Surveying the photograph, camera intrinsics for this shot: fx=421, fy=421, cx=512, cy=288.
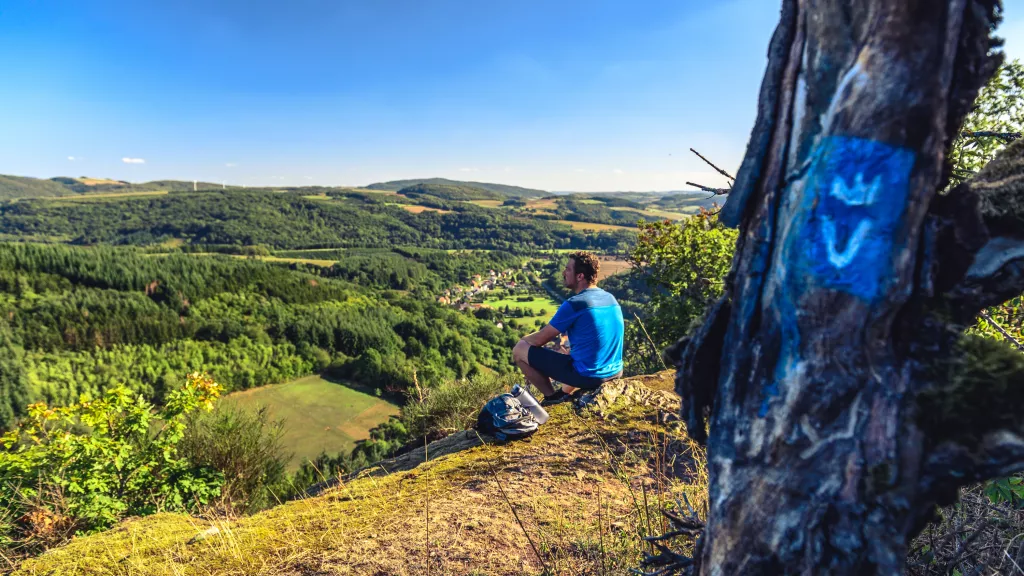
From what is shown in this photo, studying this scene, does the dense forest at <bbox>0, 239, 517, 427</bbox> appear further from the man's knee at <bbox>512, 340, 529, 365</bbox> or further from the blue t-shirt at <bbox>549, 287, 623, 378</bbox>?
the blue t-shirt at <bbox>549, 287, 623, 378</bbox>

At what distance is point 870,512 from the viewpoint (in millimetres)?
918

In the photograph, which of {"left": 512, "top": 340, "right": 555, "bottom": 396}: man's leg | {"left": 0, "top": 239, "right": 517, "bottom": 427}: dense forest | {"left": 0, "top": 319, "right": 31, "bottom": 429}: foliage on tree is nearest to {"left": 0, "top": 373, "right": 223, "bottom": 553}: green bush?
{"left": 512, "top": 340, "right": 555, "bottom": 396}: man's leg

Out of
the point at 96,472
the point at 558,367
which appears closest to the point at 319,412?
the point at 96,472

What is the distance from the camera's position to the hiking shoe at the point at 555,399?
463 centimetres

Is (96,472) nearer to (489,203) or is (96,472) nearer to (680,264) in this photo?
(680,264)

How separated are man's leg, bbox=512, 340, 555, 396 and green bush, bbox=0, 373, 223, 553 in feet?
11.7

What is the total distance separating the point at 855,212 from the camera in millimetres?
915

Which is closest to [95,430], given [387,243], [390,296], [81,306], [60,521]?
[60,521]

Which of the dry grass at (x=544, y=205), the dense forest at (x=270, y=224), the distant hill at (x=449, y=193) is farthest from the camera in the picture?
the distant hill at (x=449, y=193)

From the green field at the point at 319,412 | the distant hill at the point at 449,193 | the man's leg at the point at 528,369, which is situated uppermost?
the distant hill at the point at 449,193

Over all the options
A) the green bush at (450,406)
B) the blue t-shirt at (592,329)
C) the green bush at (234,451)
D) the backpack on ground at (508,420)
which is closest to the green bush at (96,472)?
the green bush at (234,451)

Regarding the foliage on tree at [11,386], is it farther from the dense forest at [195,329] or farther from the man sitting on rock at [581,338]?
the man sitting on rock at [581,338]

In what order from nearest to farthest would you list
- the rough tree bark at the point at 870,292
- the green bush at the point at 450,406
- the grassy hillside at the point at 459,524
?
the rough tree bark at the point at 870,292 < the grassy hillside at the point at 459,524 < the green bush at the point at 450,406

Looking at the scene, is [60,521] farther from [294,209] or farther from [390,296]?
[294,209]
